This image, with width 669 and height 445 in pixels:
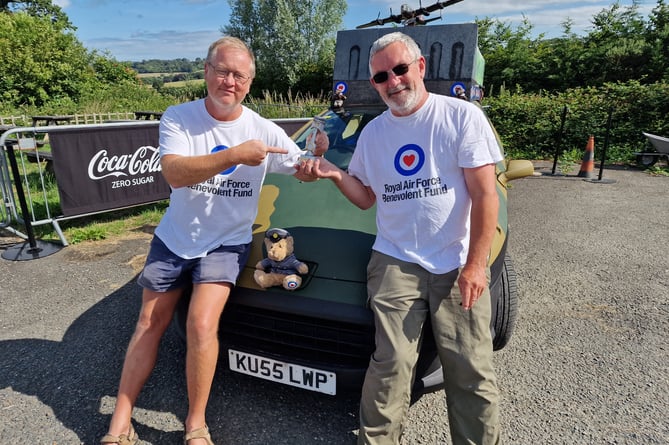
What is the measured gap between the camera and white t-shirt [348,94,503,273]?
2.02 meters

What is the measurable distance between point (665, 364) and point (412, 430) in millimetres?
1829

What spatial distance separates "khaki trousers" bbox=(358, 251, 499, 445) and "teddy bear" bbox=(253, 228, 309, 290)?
0.41 meters

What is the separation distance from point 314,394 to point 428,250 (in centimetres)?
115

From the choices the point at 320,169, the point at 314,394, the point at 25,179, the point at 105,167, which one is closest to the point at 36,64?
the point at 25,179

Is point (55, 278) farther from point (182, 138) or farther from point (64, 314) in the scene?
point (182, 138)

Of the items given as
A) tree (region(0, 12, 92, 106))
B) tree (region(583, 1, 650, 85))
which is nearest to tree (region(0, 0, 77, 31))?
tree (region(0, 12, 92, 106))

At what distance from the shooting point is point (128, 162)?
5574mm

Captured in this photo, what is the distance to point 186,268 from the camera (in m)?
2.27

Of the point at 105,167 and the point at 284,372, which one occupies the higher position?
the point at 105,167

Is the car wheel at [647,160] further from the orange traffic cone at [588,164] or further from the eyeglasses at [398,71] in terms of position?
the eyeglasses at [398,71]

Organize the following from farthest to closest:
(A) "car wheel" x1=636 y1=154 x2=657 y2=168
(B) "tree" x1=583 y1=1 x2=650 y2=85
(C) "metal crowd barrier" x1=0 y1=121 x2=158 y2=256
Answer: (B) "tree" x1=583 y1=1 x2=650 y2=85, (A) "car wheel" x1=636 y1=154 x2=657 y2=168, (C) "metal crowd barrier" x1=0 y1=121 x2=158 y2=256

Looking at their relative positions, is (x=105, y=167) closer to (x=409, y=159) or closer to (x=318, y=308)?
(x=318, y=308)

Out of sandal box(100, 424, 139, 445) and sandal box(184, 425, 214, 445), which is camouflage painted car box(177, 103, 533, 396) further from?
sandal box(100, 424, 139, 445)


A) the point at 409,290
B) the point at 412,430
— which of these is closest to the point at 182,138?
the point at 409,290
